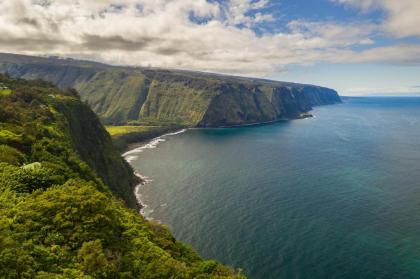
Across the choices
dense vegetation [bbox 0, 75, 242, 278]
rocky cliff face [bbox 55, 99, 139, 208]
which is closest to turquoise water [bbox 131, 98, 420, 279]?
rocky cliff face [bbox 55, 99, 139, 208]

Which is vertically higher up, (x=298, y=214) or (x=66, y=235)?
(x=66, y=235)

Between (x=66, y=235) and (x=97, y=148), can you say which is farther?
(x=97, y=148)

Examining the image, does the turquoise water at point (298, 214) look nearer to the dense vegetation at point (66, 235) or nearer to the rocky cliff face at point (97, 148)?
the rocky cliff face at point (97, 148)

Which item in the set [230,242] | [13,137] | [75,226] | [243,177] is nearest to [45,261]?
[75,226]

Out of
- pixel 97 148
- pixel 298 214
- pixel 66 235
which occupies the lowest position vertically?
pixel 298 214

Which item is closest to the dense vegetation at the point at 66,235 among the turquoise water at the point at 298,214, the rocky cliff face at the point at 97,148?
the turquoise water at the point at 298,214

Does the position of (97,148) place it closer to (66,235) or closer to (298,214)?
(298,214)

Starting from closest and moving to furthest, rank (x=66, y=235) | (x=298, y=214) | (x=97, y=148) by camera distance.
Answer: (x=66, y=235)
(x=298, y=214)
(x=97, y=148)

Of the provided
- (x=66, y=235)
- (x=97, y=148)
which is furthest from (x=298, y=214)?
(x=66, y=235)

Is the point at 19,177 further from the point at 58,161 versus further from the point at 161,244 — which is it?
the point at 161,244

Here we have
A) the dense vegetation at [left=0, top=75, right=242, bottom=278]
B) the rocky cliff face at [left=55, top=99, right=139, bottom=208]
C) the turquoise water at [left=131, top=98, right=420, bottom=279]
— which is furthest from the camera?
the rocky cliff face at [left=55, top=99, right=139, bottom=208]

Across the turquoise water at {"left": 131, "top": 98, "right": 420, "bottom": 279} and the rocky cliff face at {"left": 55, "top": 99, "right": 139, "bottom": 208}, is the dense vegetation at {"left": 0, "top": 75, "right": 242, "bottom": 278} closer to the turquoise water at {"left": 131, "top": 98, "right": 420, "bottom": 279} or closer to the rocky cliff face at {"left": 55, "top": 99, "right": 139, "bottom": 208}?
the turquoise water at {"left": 131, "top": 98, "right": 420, "bottom": 279}
